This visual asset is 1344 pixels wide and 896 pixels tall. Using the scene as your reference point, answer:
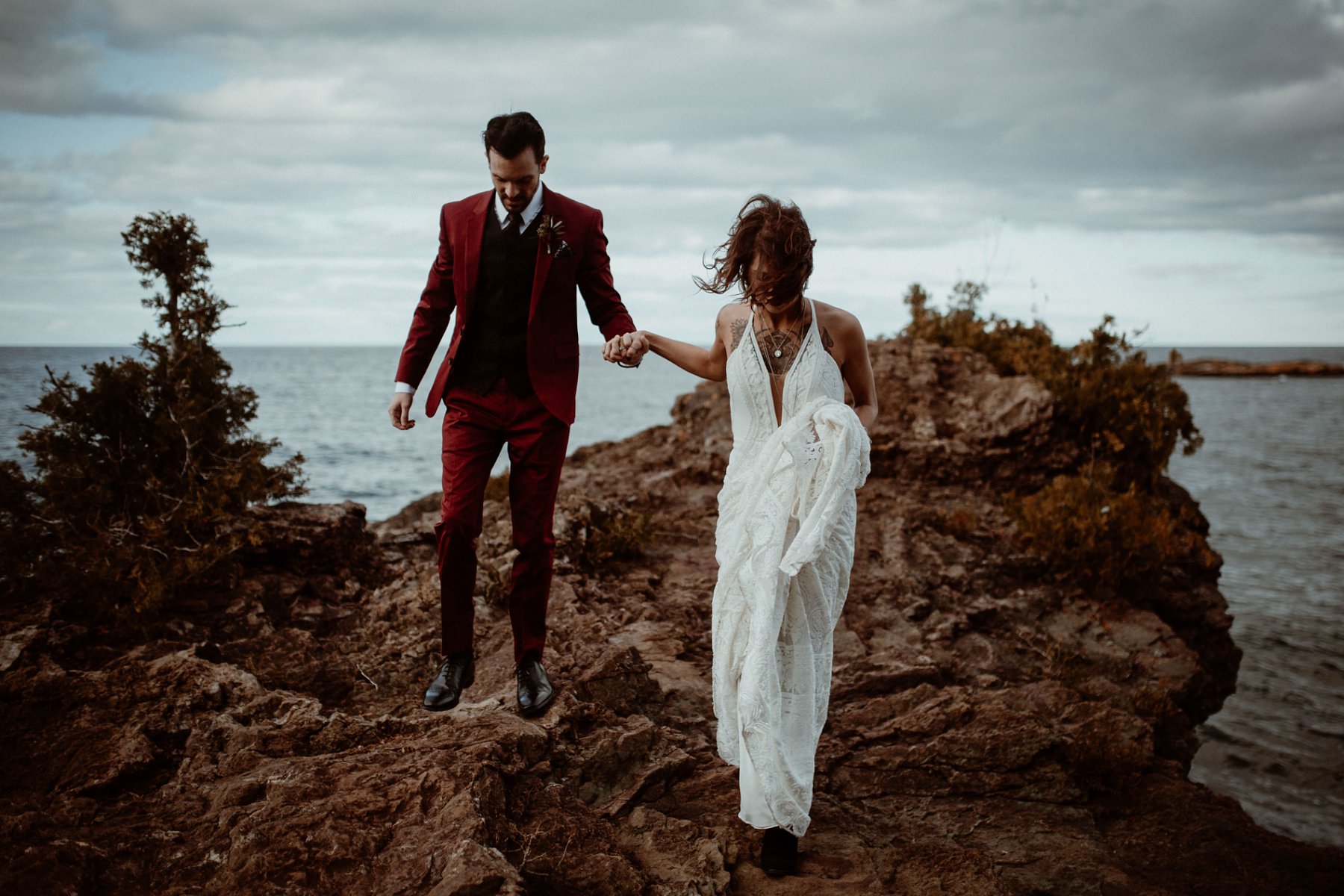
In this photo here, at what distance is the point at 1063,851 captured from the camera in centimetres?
450

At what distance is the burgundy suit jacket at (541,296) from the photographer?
4.41 metres

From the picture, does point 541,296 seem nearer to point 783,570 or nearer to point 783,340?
point 783,340

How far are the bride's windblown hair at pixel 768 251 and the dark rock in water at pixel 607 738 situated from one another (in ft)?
7.22

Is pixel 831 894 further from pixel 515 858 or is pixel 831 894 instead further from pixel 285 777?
pixel 285 777

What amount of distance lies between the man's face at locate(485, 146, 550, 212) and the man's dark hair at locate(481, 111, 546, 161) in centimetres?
2

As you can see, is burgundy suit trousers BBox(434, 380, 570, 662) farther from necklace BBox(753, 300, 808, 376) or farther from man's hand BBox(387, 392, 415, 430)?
necklace BBox(753, 300, 808, 376)

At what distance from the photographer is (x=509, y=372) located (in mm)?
4453

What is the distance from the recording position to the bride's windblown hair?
382 cm

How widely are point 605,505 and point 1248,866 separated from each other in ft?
15.7

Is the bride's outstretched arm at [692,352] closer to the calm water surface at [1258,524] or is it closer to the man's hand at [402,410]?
the man's hand at [402,410]

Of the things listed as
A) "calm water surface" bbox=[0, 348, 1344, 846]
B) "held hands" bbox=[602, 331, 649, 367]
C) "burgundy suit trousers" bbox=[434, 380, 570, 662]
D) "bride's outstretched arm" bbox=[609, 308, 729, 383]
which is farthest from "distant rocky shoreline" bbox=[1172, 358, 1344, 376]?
→ "burgundy suit trousers" bbox=[434, 380, 570, 662]

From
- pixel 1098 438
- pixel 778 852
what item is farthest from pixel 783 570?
pixel 1098 438

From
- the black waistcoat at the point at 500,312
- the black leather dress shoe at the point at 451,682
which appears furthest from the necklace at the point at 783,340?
the black leather dress shoe at the point at 451,682

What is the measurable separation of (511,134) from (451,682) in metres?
2.71
